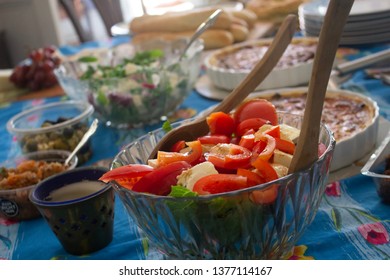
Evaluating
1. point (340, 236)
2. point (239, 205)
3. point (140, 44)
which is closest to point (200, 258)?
point (239, 205)

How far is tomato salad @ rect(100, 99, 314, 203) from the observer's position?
0.58 m

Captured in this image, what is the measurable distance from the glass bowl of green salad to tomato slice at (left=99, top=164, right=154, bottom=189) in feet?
1.81

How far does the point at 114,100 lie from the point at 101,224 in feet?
1.58

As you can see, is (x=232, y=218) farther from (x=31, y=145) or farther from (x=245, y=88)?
(x=31, y=145)

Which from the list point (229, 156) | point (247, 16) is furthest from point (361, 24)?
point (229, 156)

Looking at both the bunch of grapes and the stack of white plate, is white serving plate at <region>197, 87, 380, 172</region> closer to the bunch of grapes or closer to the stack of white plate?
the stack of white plate

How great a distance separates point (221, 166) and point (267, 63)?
236 millimetres

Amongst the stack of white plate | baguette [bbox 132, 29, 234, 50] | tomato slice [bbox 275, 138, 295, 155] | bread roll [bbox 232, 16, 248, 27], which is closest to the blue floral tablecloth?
tomato slice [bbox 275, 138, 295, 155]

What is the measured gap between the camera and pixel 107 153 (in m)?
1.14

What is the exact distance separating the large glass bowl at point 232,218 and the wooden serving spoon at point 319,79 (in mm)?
15

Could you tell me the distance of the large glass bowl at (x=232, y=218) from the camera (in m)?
0.56

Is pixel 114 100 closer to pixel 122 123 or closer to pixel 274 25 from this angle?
pixel 122 123

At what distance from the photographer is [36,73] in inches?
66.8

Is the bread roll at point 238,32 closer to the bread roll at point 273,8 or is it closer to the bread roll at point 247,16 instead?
the bread roll at point 247,16
